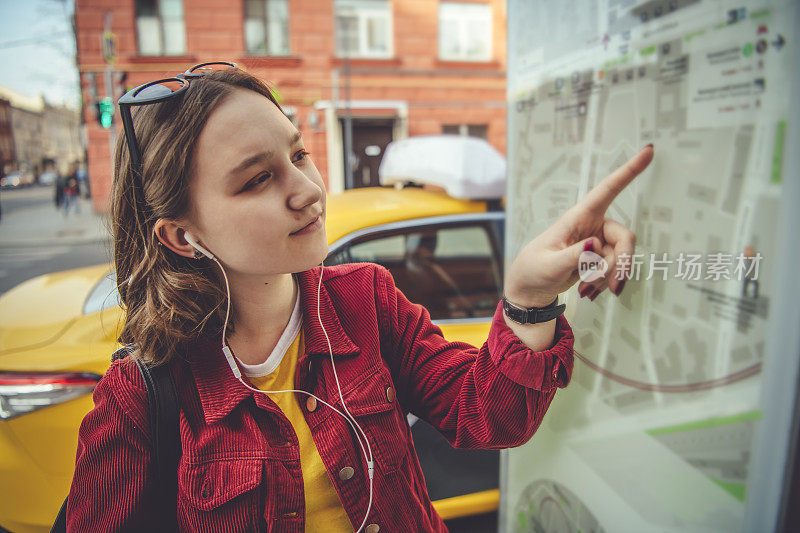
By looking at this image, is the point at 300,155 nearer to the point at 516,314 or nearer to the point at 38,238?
the point at 516,314

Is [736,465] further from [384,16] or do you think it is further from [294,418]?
[384,16]

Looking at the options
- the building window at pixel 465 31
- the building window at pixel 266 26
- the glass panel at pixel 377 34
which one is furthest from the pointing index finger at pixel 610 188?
the building window at pixel 465 31

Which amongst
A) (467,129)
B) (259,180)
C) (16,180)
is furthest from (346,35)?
(259,180)

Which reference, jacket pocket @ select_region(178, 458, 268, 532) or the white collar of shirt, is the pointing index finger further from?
jacket pocket @ select_region(178, 458, 268, 532)

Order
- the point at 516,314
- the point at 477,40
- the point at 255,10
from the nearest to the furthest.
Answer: the point at 516,314
the point at 255,10
the point at 477,40

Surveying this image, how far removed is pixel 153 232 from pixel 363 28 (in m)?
10.9

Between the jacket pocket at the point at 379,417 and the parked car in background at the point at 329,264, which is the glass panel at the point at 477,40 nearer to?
the parked car in background at the point at 329,264

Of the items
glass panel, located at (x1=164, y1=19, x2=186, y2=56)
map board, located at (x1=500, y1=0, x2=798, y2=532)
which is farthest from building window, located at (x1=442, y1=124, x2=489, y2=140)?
map board, located at (x1=500, y1=0, x2=798, y2=532)

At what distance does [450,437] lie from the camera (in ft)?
3.64

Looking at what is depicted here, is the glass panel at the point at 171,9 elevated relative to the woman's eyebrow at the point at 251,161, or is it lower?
elevated

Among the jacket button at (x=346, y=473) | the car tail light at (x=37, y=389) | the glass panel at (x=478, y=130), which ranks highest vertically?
the glass panel at (x=478, y=130)

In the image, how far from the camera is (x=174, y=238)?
98 cm

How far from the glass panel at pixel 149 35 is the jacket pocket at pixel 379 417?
9.38 m

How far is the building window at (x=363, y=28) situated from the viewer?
10500 millimetres
